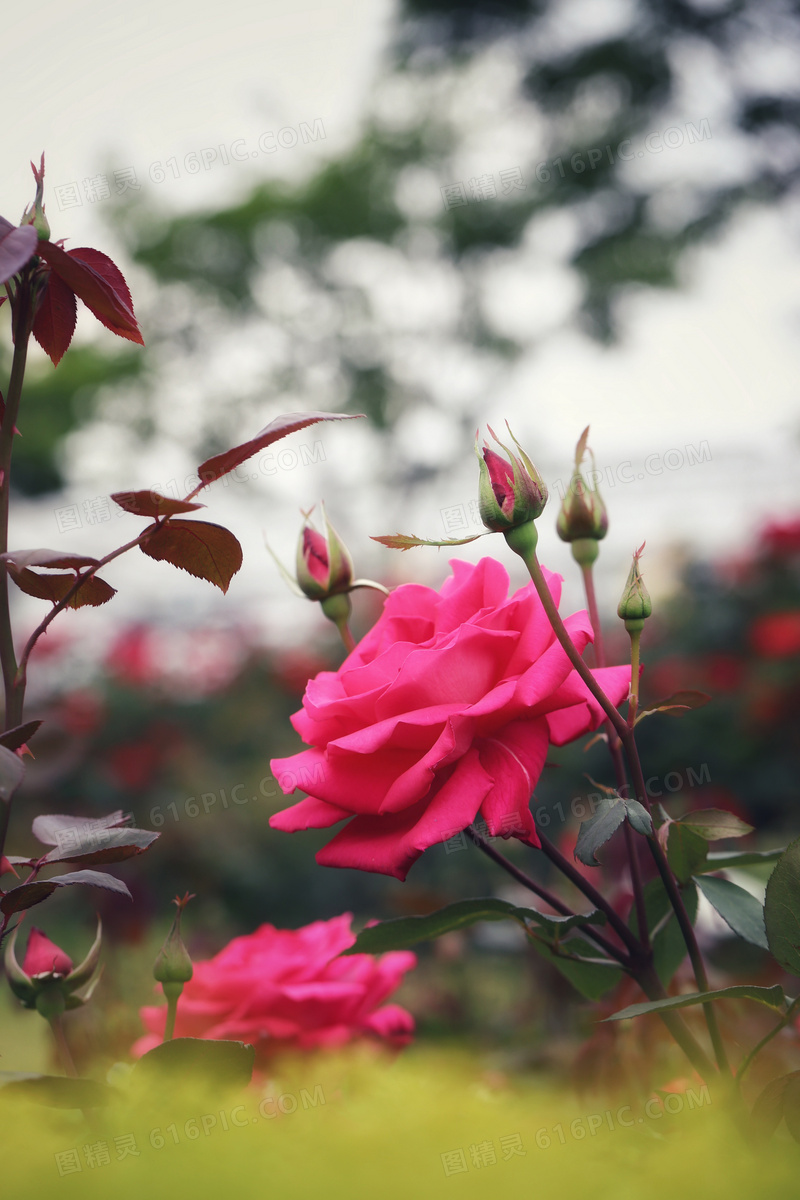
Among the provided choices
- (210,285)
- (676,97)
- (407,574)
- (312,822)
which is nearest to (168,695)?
(407,574)

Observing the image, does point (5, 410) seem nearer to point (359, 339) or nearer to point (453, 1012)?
point (453, 1012)

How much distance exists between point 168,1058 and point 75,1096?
0.11 feet

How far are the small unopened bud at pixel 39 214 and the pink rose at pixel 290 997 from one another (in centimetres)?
35

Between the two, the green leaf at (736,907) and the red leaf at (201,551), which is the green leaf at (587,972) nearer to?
the green leaf at (736,907)

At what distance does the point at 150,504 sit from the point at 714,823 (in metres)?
0.24

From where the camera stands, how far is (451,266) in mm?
6969

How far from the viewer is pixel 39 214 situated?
1.08 feet

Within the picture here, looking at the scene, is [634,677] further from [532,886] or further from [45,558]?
[45,558]

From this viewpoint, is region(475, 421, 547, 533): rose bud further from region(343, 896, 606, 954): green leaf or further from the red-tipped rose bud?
the red-tipped rose bud

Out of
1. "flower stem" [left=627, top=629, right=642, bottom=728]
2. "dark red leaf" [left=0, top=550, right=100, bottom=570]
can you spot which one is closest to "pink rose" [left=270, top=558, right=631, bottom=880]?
"flower stem" [left=627, top=629, right=642, bottom=728]

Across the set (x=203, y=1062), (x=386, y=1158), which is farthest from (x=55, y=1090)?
(x=386, y=1158)

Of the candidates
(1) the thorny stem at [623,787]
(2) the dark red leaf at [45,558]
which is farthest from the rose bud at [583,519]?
(2) the dark red leaf at [45,558]

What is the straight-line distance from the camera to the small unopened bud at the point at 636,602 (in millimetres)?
342

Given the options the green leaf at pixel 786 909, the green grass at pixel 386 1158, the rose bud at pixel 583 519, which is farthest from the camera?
the rose bud at pixel 583 519
